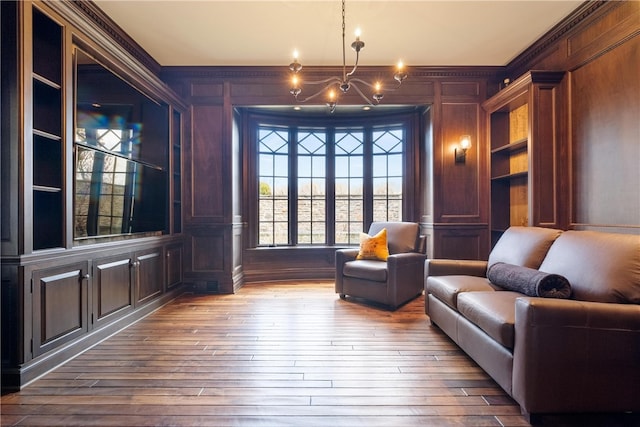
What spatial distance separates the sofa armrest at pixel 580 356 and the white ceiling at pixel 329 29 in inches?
109

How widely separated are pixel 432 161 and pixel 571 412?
10.5 ft

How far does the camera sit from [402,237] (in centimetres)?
405

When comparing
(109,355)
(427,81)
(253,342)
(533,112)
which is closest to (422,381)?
(253,342)

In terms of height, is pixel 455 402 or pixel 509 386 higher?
pixel 509 386

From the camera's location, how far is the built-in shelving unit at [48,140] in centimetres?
221

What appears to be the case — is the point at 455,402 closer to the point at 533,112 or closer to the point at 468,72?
the point at 533,112

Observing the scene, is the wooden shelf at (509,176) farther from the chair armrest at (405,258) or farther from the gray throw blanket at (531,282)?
the gray throw blanket at (531,282)

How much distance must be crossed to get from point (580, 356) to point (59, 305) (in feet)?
10.6

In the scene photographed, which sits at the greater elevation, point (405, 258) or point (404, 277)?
point (405, 258)

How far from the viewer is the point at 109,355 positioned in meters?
2.37

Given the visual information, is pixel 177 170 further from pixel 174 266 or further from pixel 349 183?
pixel 349 183

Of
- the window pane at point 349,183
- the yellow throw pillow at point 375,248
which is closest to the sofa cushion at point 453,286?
the yellow throw pillow at point 375,248

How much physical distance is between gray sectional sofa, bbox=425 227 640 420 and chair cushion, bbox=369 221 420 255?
5.88 ft

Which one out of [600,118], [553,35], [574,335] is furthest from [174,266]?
[553,35]
